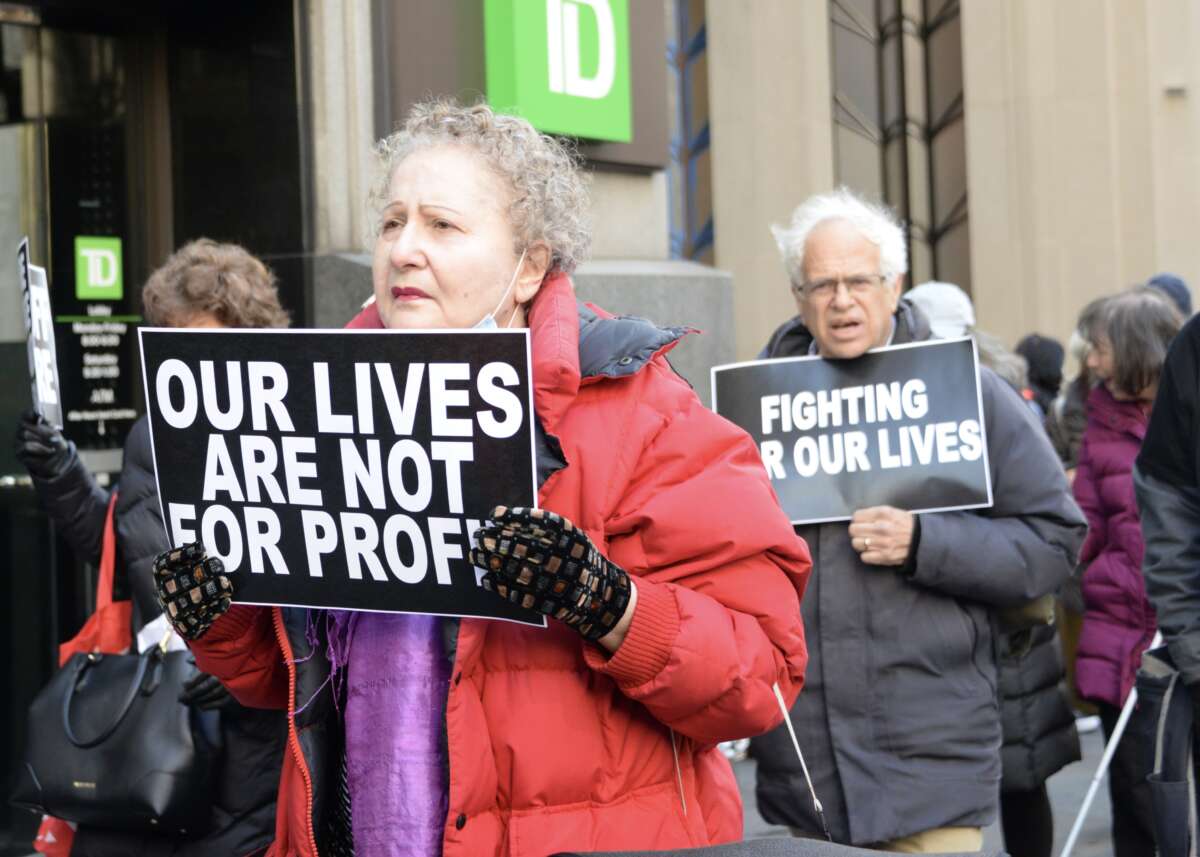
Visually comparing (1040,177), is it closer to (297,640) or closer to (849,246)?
(849,246)

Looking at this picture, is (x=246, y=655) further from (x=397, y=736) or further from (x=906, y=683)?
(x=906, y=683)

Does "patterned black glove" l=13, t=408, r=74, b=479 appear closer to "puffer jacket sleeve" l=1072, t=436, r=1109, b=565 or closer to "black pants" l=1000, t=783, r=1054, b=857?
"black pants" l=1000, t=783, r=1054, b=857

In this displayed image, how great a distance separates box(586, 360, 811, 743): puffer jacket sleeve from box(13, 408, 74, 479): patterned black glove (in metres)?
2.28

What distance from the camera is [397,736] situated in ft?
7.99

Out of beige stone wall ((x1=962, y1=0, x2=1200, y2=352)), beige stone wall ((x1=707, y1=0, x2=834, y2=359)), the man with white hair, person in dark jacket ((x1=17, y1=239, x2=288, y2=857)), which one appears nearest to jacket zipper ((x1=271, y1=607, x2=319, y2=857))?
person in dark jacket ((x1=17, y1=239, x2=288, y2=857))

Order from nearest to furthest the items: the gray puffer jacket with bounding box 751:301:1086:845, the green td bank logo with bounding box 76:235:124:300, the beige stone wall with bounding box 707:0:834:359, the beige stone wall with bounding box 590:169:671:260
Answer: the gray puffer jacket with bounding box 751:301:1086:845, the green td bank logo with bounding box 76:235:124:300, the beige stone wall with bounding box 590:169:671:260, the beige stone wall with bounding box 707:0:834:359

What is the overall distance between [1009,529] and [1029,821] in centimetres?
121

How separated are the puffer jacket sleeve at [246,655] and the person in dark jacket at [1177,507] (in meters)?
2.09

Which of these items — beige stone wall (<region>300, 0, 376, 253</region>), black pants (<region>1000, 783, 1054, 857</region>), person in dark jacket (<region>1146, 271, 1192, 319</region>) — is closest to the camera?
black pants (<region>1000, 783, 1054, 857</region>)

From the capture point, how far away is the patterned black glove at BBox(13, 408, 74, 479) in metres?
4.23

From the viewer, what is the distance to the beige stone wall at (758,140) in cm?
1099

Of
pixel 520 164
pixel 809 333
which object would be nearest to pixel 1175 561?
pixel 809 333

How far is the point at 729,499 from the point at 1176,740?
1.80 metres

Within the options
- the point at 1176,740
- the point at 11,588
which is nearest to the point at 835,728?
the point at 1176,740
